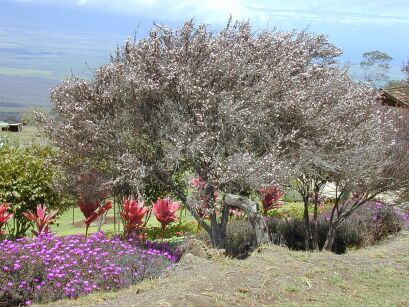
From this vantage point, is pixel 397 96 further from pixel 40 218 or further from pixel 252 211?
pixel 40 218

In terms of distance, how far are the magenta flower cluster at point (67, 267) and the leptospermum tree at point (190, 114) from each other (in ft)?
3.25

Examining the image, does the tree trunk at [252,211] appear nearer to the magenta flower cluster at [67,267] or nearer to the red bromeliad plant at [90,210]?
the magenta flower cluster at [67,267]

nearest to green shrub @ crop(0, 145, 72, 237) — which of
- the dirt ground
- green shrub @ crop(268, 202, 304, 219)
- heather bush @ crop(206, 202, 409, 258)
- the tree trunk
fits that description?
heather bush @ crop(206, 202, 409, 258)

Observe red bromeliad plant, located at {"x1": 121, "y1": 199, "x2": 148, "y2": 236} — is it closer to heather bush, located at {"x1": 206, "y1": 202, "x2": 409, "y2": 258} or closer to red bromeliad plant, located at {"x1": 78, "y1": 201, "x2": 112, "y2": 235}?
red bromeliad plant, located at {"x1": 78, "y1": 201, "x2": 112, "y2": 235}

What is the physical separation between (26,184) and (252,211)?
14.6 feet

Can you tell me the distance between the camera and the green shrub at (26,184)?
34.5 feet

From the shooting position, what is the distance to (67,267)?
7.32 meters

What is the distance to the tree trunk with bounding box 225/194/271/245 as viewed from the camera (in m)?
8.55

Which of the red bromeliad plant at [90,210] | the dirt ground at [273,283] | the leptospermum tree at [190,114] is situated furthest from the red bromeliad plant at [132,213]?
the dirt ground at [273,283]

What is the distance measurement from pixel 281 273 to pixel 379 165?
3.34m

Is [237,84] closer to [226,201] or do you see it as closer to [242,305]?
[226,201]

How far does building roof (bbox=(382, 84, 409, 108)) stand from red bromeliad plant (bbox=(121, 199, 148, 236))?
48.5ft

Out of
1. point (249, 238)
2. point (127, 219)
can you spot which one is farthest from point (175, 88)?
point (249, 238)

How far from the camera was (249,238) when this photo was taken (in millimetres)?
10102
